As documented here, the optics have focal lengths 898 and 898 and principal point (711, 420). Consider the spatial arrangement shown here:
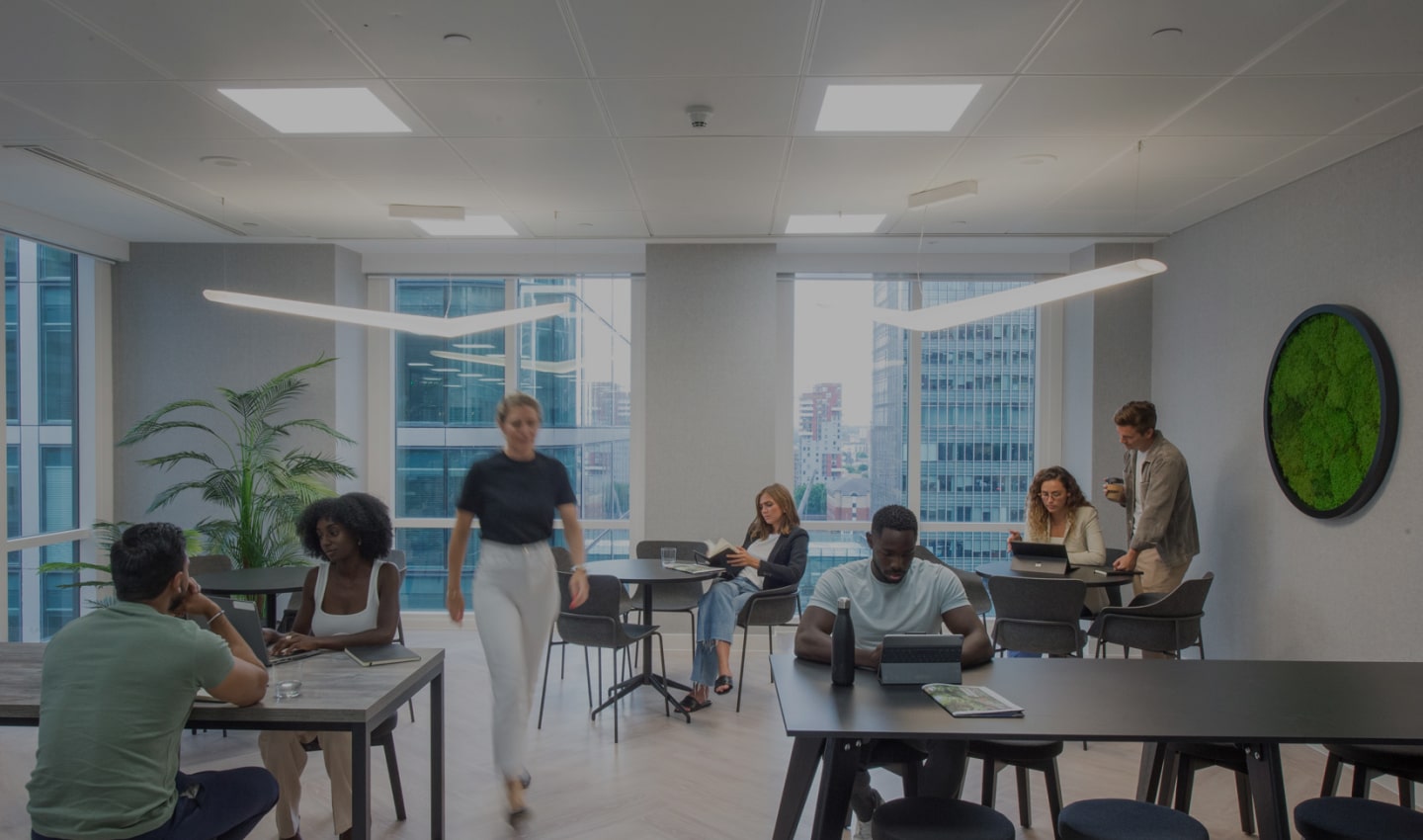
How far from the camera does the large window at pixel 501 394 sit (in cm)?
745

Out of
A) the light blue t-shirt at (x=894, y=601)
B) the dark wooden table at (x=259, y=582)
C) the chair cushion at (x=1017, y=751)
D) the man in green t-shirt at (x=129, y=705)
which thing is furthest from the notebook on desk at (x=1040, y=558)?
the man in green t-shirt at (x=129, y=705)

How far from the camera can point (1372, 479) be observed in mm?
4223

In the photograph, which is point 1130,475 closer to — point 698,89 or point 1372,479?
point 1372,479

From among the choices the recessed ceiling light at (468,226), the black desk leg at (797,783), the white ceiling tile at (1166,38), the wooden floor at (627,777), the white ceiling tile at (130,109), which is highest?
the white ceiling tile at (1166,38)

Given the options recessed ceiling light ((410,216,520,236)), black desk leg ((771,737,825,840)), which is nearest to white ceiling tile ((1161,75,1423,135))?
black desk leg ((771,737,825,840))

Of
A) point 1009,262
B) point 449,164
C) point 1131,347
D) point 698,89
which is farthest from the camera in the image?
point 1009,262

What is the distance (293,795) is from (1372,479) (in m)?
4.89

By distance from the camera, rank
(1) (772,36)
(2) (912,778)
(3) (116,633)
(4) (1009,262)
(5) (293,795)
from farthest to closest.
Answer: (4) (1009,262) < (5) (293,795) < (1) (772,36) < (2) (912,778) < (3) (116,633)

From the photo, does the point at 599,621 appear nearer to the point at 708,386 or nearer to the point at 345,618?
the point at 345,618

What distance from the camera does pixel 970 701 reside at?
2.54m

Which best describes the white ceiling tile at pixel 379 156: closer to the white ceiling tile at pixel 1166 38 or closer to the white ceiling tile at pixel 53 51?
the white ceiling tile at pixel 53 51

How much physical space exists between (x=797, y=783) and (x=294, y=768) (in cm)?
192

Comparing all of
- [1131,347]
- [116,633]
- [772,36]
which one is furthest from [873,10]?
[1131,347]

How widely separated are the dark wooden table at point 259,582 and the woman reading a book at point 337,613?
110 centimetres
